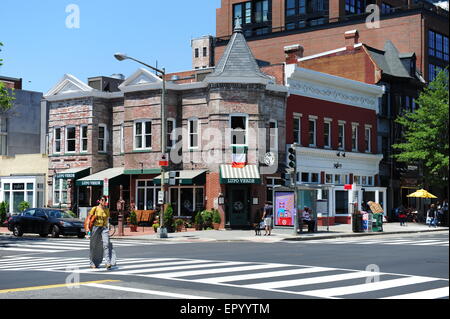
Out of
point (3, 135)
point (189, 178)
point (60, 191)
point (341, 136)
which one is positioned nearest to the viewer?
point (189, 178)

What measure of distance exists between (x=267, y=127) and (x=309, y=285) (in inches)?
1054

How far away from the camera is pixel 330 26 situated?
2596 inches

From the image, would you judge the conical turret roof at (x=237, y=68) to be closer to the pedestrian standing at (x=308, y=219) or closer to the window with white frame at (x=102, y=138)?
the pedestrian standing at (x=308, y=219)

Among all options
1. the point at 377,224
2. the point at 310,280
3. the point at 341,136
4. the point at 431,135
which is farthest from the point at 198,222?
Result: the point at 310,280

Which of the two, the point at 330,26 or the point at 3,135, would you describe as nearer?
the point at 3,135

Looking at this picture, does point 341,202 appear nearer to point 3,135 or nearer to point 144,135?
point 144,135

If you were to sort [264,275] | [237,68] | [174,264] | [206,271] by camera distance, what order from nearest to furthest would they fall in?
[264,275] → [206,271] → [174,264] → [237,68]

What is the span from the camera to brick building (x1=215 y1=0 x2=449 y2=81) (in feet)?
194

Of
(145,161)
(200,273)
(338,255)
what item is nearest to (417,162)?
(145,161)

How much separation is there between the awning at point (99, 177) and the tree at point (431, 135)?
2041 cm

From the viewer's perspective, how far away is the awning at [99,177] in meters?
41.3

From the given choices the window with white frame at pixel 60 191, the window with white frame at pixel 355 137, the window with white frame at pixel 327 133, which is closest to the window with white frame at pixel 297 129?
the window with white frame at pixel 327 133

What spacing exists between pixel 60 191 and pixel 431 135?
25840mm
